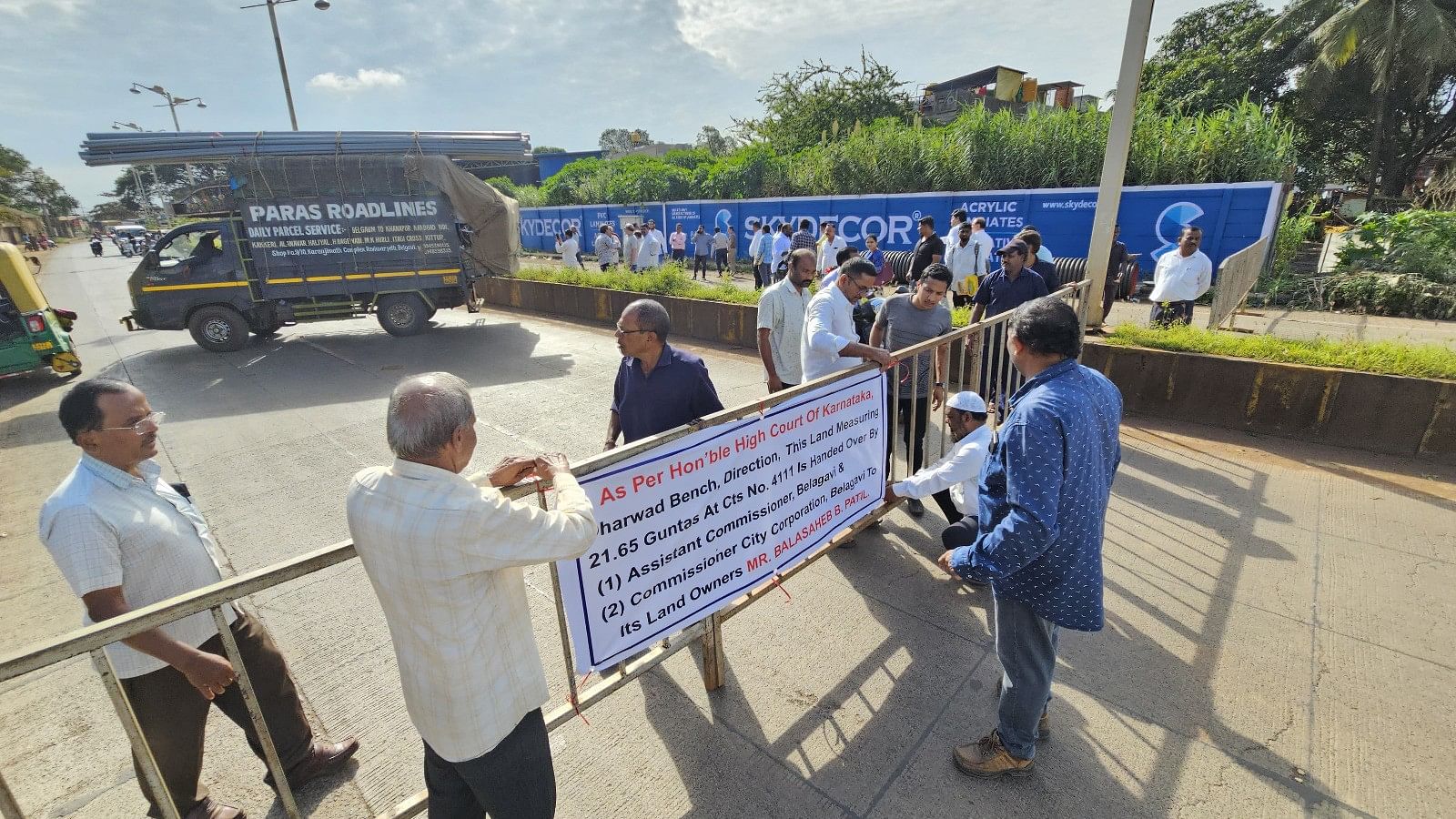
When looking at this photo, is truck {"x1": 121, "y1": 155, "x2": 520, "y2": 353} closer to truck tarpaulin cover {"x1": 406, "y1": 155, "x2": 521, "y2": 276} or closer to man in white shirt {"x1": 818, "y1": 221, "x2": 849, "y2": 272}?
truck tarpaulin cover {"x1": 406, "y1": 155, "x2": 521, "y2": 276}

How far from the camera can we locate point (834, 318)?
4055 mm

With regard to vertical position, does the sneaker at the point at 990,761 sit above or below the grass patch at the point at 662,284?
below

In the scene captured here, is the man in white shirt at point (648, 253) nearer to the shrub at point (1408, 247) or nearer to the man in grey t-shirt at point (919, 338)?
the man in grey t-shirt at point (919, 338)

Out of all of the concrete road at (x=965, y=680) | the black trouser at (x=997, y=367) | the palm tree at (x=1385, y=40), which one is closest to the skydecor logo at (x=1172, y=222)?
the concrete road at (x=965, y=680)

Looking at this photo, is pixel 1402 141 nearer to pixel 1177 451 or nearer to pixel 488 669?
pixel 1177 451

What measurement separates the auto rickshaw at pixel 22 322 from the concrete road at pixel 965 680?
514 cm

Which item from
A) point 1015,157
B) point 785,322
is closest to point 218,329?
point 785,322

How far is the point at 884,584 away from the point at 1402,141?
37.9 meters

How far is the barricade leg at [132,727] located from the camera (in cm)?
138

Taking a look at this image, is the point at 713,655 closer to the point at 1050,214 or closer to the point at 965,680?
the point at 965,680

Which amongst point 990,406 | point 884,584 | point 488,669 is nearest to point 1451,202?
point 990,406

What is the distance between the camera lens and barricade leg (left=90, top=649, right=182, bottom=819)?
4.54ft

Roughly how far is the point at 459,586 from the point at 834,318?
10.00 ft

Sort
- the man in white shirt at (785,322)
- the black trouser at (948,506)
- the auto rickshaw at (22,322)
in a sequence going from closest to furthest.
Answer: the black trouser at (948,506) → the man in white shirt at (785,322) → the auto rickshaw at (22,322)
